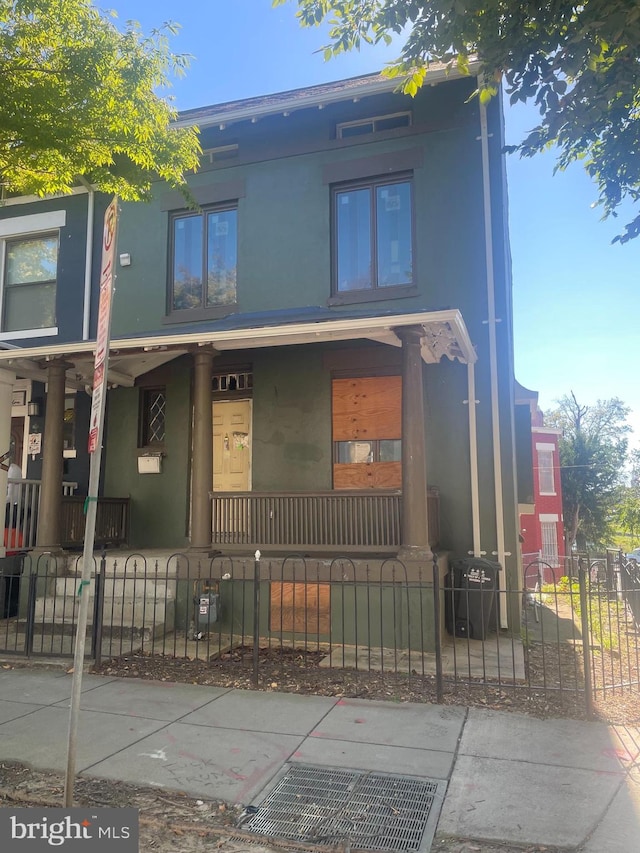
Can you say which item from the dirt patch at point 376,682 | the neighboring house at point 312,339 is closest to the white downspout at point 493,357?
the neighboring house at point 312,339

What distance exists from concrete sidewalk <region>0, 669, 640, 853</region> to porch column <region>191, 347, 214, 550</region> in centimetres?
262

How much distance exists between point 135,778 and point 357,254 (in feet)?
27.4

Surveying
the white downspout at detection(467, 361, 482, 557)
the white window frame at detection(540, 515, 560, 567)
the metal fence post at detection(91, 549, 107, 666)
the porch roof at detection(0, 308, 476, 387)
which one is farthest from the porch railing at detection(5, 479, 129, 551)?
Answer: the white window frame at detection(540, 515, 560, 567)

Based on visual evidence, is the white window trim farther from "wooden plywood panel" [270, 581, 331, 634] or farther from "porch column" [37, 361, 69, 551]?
"wooden plywood panel" [270, 581, 331, 634]

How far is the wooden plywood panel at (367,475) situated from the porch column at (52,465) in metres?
4.28

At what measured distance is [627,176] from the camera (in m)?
Result: 6.33

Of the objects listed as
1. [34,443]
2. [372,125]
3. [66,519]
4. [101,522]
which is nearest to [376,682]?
[101,522]

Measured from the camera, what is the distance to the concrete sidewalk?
3.75 metres

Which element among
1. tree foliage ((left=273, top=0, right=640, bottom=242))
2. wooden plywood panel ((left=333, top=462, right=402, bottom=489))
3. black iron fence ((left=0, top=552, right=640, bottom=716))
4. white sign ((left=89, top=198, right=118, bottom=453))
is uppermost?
tree foliage ((left=273, top=0, right=640, bottom=242))

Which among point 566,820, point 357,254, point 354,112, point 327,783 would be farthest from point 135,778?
point 354,112

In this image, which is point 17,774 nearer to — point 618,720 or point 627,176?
point 618,720

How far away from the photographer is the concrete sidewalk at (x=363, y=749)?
3.75 meters

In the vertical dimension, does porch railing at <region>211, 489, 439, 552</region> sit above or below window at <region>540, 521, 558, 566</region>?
above

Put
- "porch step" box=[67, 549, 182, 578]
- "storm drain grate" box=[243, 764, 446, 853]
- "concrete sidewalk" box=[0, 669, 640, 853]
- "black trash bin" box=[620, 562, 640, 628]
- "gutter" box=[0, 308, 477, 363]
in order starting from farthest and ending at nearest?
"porch step" box=[67, 549, 182, 578] < "black trash bin" box=[620, 562, 640, 628] < "gutter" box=[0, 308, 477, 363] < "concrete sidewalk" box=[0, 669, 640, 853] < "storm drain grate" box=[243, 764, 446, 853]
